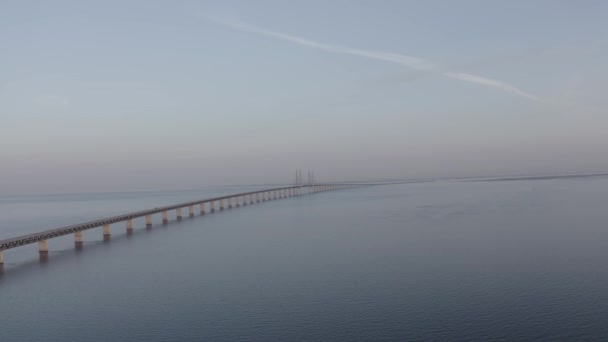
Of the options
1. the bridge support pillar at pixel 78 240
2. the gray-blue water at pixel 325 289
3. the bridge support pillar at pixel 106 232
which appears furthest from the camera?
the bridge support pillar at pixel 106 232

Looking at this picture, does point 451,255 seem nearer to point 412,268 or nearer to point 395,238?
point 412,268

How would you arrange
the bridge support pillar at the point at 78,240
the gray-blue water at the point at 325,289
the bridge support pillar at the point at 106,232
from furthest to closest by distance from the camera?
the bridge support pillar at the point at 106,232
the bridge support pillar at the point at 78,240
the gray-blue water at the point at 325,289

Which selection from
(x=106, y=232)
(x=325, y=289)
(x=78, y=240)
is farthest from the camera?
(x=106, y=232)

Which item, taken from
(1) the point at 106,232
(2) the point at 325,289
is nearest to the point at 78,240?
(1) the point at 106,232

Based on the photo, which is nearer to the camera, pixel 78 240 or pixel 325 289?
pixel 325 289

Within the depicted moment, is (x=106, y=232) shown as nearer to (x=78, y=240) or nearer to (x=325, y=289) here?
(x=78, y=240)

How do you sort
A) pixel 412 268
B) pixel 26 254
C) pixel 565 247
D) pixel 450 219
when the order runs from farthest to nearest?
pixel 450 219, pixel 26 254, pixel 565 247, pixel 412 268

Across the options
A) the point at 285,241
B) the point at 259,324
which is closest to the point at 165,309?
the point at 259,324

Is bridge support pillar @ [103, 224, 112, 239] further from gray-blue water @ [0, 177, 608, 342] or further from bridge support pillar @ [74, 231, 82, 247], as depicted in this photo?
gray-blue water @ [0, 177, 608, 342]

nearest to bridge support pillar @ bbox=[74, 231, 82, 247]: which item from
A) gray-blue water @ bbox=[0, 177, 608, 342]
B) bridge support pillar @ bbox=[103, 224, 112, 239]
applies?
gray-blue water @ bbox=[0, 177, 608, 342]

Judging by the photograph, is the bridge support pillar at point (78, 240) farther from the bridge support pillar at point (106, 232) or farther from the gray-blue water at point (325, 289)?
the bridge support pillar at point (106, 232)

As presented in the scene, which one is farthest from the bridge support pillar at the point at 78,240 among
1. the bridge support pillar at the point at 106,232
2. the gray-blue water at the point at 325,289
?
the bridge support pillar at the point at 106,232
